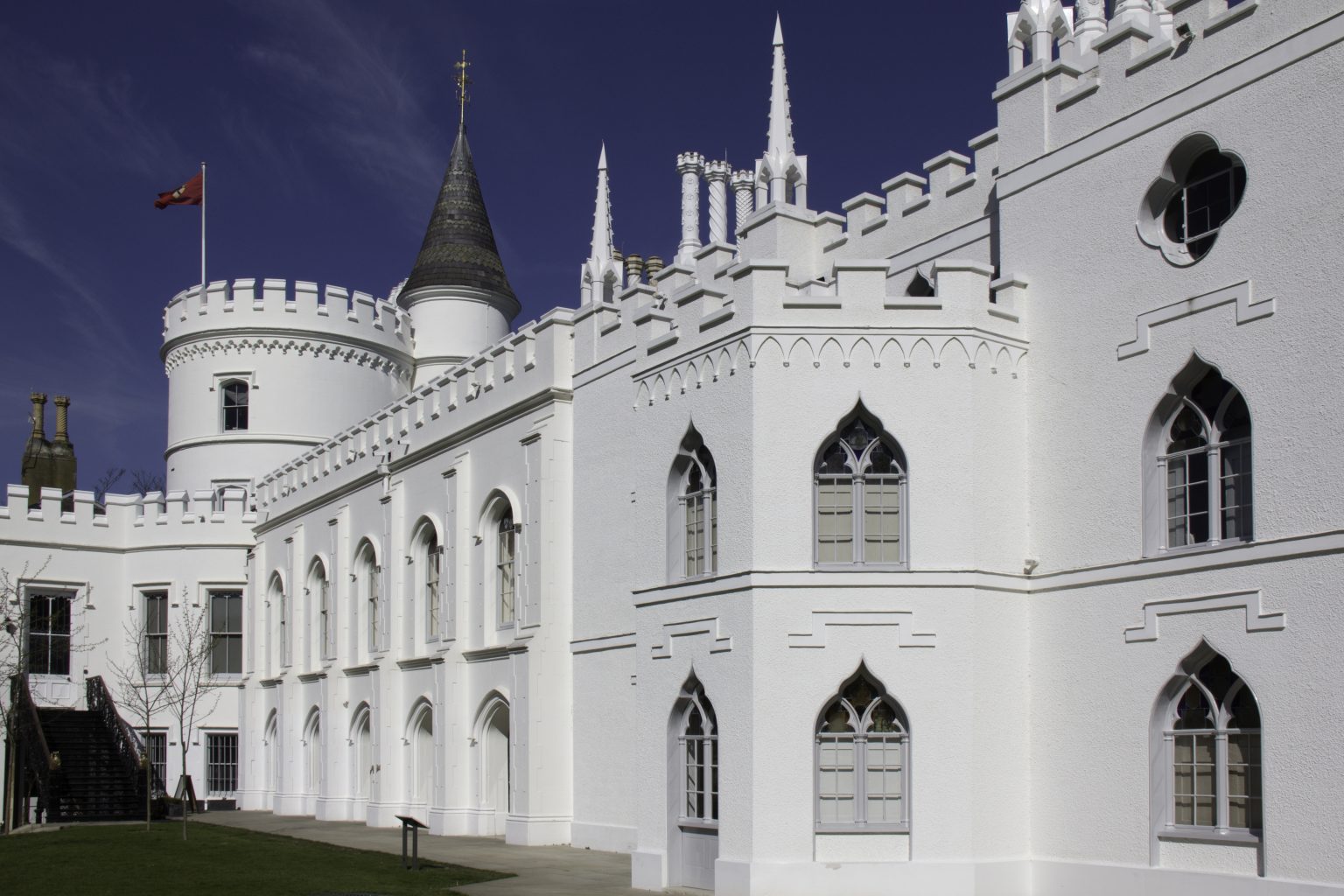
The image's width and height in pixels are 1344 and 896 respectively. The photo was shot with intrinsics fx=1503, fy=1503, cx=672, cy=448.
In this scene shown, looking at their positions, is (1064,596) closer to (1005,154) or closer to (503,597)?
(1005,154)

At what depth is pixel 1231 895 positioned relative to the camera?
13.8 m

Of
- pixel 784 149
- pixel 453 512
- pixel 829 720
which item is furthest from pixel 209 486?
pixel 829 720

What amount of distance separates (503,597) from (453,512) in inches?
90.3

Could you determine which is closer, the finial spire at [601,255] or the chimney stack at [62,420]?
the finial spire at [601,255]

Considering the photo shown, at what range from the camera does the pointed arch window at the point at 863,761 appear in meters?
15.6

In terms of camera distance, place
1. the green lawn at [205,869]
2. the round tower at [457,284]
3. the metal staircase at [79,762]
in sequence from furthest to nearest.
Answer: the round tower at [457,284], the metal staircase at [79,762], the green lawn at [205,869]

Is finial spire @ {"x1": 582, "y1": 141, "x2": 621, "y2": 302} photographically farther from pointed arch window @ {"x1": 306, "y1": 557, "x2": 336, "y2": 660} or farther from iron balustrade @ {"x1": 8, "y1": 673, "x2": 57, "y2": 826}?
iron balustrade @ {"x1": 8, "y1": 673, "x2": 57, "y2": 826}

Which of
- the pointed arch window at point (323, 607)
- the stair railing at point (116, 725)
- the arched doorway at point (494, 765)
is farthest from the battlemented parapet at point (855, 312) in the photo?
the stair railing at point (116, 725)

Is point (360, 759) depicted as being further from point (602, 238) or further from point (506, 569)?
point (602, 238)

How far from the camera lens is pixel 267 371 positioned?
3953 centimetres

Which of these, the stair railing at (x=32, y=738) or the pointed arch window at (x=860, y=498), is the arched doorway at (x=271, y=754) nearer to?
the stair railing at (x=32, y=738)

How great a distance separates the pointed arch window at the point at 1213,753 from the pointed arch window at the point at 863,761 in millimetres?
2654

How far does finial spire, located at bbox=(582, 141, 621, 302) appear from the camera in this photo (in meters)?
27.3

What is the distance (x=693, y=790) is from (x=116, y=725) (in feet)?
70.1
